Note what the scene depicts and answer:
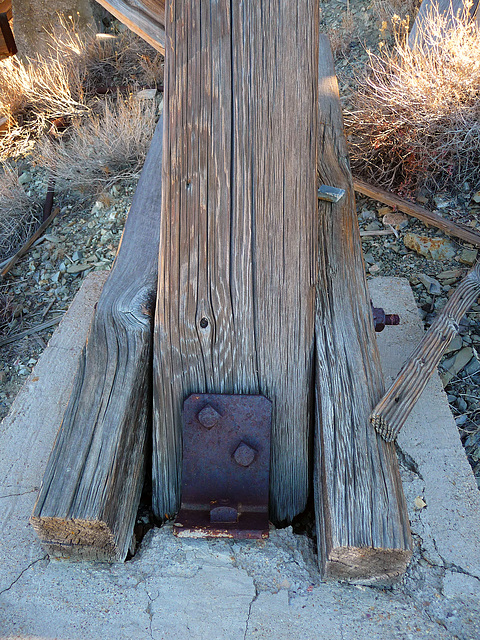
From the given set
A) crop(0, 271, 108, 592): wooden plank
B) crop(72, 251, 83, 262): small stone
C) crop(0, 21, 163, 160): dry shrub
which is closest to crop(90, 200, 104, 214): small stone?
crop(72, 251, 83, 262): small stone

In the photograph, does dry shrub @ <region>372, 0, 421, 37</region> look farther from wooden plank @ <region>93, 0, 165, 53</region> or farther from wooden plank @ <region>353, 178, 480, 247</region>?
wooden plank @ <region>93, 0, 165, 53</region>

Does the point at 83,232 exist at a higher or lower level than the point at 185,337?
lower

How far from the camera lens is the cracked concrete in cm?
136

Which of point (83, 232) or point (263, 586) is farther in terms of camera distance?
point (83, 232)

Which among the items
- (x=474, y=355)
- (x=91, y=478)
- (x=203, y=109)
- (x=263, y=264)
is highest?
(x=203, y=109)

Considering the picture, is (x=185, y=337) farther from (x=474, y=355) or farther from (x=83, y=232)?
(x=83, y=232)

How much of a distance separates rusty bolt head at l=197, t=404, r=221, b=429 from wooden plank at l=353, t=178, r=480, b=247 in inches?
97.9

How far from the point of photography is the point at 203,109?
1429mm

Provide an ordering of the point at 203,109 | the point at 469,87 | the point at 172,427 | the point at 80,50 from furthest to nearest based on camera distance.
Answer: the point at 80,50, the point at 469,87, the point at 172,427, the point at 203,109

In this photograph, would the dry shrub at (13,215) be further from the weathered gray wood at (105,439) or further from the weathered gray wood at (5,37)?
the weathered gray wood at (5,37)

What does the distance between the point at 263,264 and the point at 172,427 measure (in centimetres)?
56

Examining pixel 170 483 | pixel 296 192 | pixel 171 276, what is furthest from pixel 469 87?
pixel 170 483

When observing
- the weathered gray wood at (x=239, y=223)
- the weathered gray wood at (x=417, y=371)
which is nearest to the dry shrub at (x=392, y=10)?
the weathered gray wood at (x=417, y=371)

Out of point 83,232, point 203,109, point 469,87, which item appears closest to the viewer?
point 203,109
